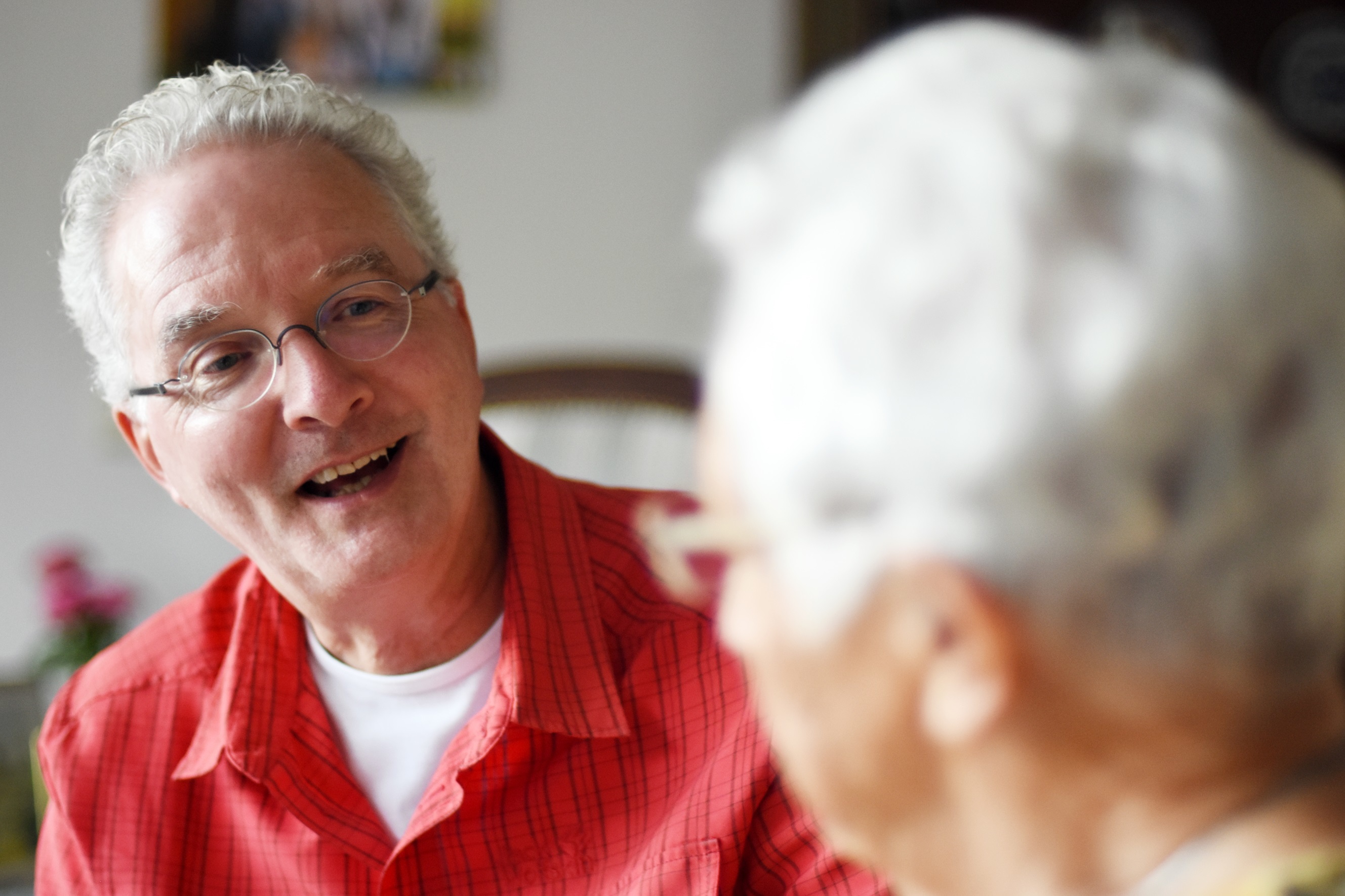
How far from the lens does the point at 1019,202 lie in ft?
1.41

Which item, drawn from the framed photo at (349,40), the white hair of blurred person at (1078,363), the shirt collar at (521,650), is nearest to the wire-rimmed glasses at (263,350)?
the shirt collar at (521,650)

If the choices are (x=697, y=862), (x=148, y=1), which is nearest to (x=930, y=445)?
(x=697, y=862)

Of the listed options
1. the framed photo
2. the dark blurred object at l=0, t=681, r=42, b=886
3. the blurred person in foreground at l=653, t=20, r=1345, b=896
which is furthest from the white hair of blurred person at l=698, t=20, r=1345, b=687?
the framed photo

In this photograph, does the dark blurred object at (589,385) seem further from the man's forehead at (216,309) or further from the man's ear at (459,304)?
the man's forehead at (216,309)

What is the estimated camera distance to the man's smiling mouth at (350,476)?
1.07 metres

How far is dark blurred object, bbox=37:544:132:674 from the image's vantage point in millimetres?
2170

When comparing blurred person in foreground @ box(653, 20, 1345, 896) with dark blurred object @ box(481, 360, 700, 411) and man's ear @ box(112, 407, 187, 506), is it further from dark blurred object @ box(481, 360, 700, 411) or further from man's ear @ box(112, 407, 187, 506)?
dark blurred object @ box(481, 360, 700, 411)

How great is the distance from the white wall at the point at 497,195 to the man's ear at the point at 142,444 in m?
1.38

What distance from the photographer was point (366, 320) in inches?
43.2

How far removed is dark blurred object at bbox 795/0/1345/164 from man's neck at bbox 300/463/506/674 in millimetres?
1686

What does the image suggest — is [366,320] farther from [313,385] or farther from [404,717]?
[404,717]

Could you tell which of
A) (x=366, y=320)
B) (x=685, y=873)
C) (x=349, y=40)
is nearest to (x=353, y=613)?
(x=366, y=320)

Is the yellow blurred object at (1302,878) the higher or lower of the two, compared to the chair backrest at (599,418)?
higher

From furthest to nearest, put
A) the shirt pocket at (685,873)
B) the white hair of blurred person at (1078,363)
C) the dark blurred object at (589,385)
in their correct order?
the dark blurred object at (589,385)
the shirt pocket at (685,873)
the white hair of blurred person at (1078,363)
